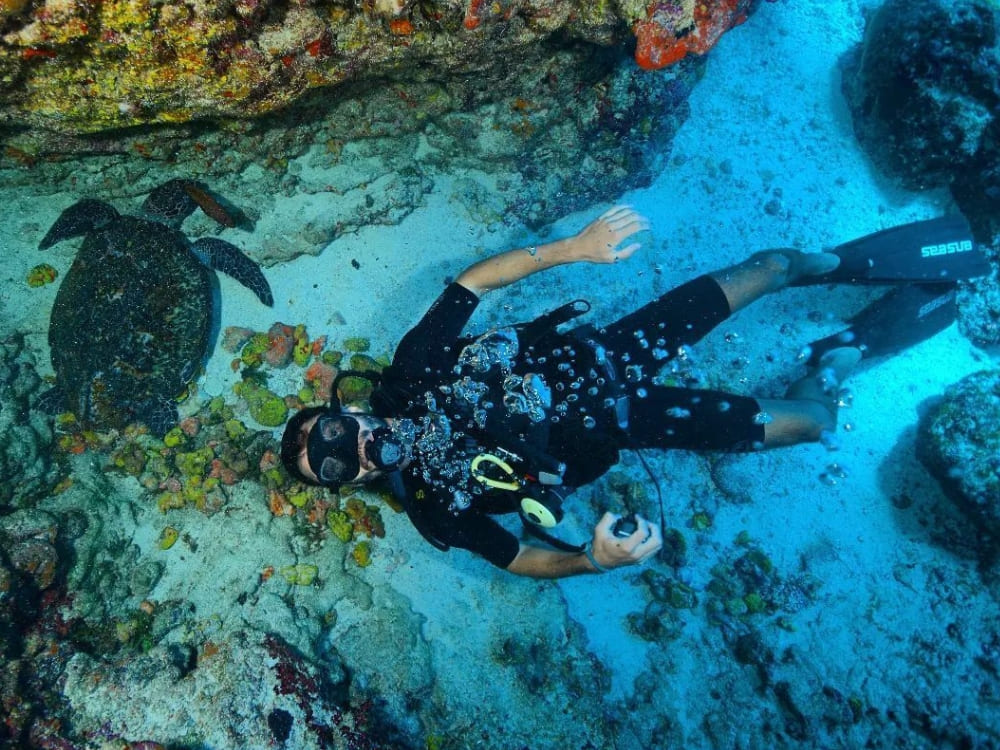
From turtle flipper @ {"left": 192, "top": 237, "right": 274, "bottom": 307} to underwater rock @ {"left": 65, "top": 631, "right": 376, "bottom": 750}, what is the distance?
3.14m

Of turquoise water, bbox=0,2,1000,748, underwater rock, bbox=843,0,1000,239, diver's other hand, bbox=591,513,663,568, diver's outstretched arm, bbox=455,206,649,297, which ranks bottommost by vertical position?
turquoise water, bbox=0,2,1000,748

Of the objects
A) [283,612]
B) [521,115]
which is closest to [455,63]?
[521,115]

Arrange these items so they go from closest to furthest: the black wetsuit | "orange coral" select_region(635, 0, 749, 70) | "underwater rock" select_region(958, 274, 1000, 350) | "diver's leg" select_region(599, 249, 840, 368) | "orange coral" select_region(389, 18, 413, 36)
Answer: the black wetsuit < "orange coral" select_region(389, 18, 413, 36) < "orange coral" select_region(635, 0, 749, 70) < "diver's leg" select_region(599, 249, 840, 368) < "underwater rock" select_region(958, 274, 1000, 350)

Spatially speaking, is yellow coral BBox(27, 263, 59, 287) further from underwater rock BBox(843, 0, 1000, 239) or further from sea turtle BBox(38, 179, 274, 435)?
underwater rock BBox(843, 0, 1000, 239)

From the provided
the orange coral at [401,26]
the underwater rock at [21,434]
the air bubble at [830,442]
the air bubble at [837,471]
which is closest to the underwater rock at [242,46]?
the orange coral at [401,26]

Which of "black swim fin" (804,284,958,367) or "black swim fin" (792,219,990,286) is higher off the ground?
"black swim fin" (792,219,990,286)

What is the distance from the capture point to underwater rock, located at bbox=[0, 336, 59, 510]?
476cm

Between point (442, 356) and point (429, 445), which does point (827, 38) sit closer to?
point (442, 356)

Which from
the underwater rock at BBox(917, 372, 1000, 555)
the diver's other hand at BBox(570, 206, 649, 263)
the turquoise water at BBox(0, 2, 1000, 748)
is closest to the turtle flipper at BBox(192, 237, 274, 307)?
the turquoise water at BBox(0, 2, 1000, 748)

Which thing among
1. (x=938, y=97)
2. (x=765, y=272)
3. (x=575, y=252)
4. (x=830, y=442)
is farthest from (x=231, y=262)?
(x=938, y=97)

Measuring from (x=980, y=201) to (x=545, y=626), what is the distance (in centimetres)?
640

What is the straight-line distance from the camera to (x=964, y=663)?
5156 millimetres

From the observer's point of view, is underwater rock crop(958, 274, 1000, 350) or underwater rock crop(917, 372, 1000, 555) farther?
underwater rock crop(958, 274, 1000, 350)

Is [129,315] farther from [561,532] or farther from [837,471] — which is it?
[837,471]
